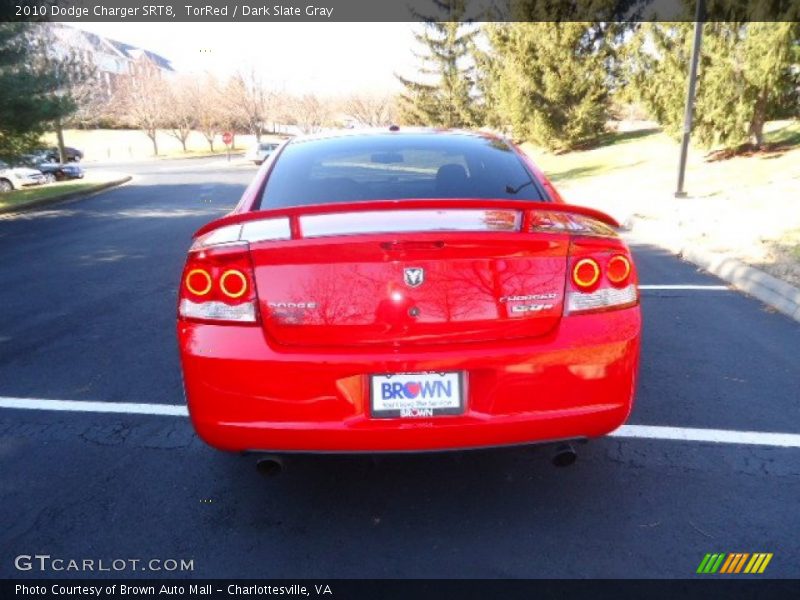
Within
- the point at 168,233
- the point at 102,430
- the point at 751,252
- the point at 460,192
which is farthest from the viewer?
the point at 168,233

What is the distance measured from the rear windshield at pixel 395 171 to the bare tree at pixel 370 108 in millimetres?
60831

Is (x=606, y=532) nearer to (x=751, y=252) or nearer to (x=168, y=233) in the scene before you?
(x=751, y=252)

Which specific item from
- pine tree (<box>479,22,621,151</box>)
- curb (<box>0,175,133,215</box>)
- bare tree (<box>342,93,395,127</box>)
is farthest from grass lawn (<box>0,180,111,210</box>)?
bare tree (<box>342,93,395,127</box>)

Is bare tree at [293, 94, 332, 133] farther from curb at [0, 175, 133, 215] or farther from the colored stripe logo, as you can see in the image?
the colored stripe logo

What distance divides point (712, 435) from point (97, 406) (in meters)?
3.58

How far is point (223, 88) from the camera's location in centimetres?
6812

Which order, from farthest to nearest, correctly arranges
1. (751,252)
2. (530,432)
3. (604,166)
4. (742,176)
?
(604,166) < (742,176) < (751,252) < (530,432)

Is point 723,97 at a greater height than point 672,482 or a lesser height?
greater

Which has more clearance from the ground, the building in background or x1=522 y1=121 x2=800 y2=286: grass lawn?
the building in background

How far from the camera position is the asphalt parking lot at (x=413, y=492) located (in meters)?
2.45

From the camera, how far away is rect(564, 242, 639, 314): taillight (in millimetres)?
2414

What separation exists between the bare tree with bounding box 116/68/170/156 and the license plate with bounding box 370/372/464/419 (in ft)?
209

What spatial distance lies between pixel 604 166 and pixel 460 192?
21614 millimetres

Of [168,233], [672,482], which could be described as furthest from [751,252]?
[168,233]
